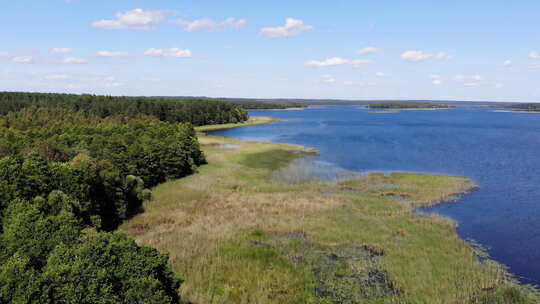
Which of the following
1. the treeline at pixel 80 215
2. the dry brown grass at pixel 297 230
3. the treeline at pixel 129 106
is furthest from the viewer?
the treeline at pixel 129 106

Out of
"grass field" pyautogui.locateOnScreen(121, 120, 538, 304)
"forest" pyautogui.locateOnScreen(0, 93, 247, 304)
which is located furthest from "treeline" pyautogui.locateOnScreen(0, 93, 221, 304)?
"grass field" pyautogui.locateOnScreen(121, 120, 538, 304)

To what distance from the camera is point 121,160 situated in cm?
5259

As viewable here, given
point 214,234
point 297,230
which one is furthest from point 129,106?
point 297,230

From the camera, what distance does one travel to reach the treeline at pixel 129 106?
130 metres

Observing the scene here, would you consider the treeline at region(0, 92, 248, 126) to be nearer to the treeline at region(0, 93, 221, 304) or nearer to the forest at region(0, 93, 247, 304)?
the forest at region(0, 93, 247, 304)

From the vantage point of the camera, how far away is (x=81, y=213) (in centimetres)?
3447

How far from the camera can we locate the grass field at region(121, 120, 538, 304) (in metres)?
24.9

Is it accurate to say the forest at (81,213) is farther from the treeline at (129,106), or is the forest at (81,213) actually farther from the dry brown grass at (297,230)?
the treeline at (129,106)

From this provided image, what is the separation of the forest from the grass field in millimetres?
4138

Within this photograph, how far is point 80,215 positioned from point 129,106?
4709 inches

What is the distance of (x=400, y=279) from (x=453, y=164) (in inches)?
2212

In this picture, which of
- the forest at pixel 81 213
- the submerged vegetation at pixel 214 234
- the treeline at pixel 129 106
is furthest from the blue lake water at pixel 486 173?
the treeline at pixel 129 106

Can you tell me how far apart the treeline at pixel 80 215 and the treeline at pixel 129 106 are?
230ft

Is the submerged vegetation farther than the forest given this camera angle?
Yes
